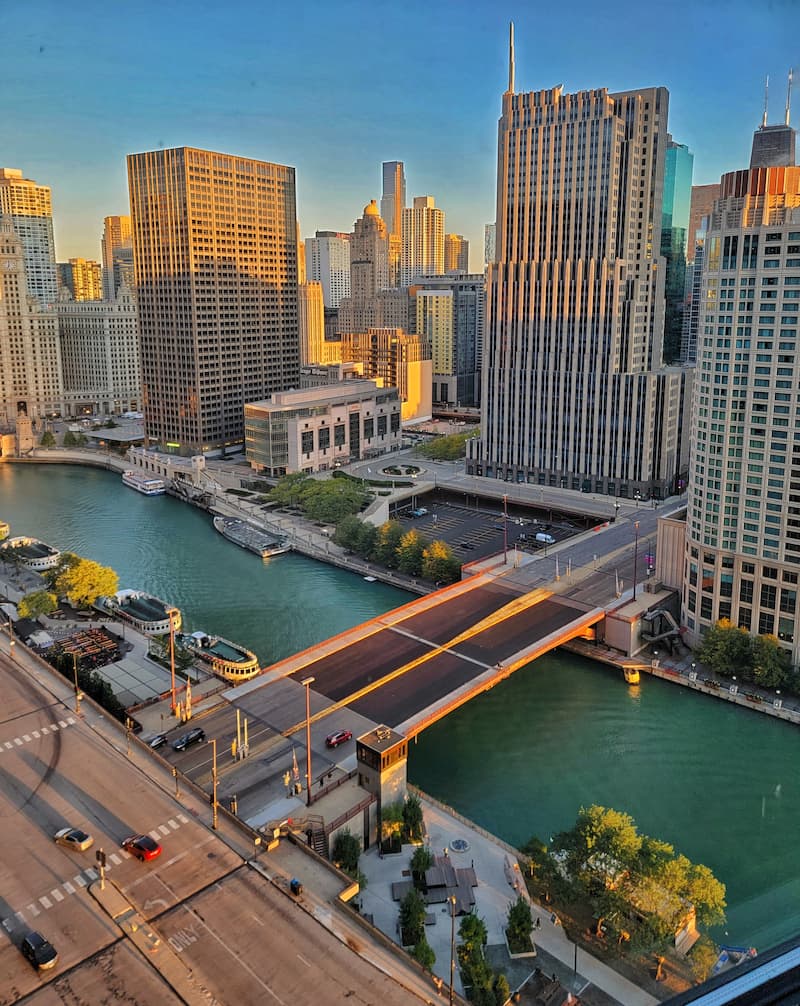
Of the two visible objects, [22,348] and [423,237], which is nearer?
[22,348]

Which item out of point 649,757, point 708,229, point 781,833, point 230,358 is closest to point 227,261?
point 230,358

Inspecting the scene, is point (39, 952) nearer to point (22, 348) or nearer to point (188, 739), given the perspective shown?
point (188, 739)

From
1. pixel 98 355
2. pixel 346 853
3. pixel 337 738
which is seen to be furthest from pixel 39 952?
pixel 98 355

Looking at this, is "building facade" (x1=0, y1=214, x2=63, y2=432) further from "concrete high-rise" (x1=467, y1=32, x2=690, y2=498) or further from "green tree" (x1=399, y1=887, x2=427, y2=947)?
"green tree" (x1=399, y1=887, x2=427, y2=947)

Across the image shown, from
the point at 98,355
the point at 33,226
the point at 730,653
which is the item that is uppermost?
the point at 33,226

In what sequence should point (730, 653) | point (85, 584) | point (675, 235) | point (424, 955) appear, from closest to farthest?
point (424, 955) < point (730, 653) < point (85, 584) < point (675, 235)

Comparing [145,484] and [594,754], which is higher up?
[145,484]
